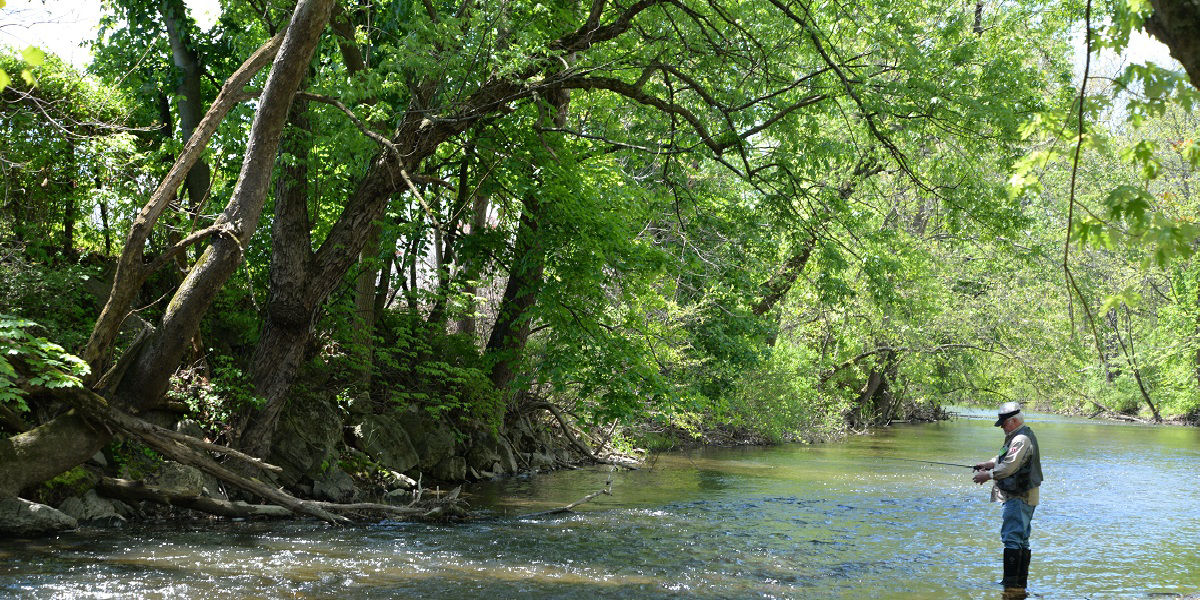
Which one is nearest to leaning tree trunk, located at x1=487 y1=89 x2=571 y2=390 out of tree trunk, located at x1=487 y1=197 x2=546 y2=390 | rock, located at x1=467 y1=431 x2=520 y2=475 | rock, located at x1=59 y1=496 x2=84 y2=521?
tree trunk, located at x1=487 y1=197 x2=546 y2=390

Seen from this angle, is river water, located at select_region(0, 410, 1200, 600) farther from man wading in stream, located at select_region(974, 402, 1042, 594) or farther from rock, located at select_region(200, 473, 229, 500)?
rock, located at select_region(200, 473, 229, 500)

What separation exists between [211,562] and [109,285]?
520cm

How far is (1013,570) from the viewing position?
8414 mm

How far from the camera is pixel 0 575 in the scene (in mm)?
7168

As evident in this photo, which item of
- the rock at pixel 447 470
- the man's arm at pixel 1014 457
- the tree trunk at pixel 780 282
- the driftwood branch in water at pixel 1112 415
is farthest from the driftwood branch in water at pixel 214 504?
the driftwood branch in water at pixel 1112 415

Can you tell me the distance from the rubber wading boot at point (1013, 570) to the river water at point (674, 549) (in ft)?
0.56

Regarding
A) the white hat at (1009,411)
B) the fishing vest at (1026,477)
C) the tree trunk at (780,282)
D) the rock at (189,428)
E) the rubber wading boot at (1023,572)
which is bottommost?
the rubber wading boot at (1023,572)

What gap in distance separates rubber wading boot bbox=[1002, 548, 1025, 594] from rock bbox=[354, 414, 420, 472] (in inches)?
318

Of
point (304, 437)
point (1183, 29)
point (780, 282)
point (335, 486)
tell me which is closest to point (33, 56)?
point (1183, 29)

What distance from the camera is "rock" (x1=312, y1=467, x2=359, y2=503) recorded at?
11664 mm

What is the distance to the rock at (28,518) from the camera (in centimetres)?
860

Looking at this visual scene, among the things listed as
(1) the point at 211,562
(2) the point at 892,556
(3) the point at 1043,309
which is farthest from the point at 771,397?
(1) the point at 211,562

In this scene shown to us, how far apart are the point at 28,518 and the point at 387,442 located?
17.2ft

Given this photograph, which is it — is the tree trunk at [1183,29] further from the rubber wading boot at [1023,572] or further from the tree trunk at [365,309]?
the tree trunk at [365,309]
